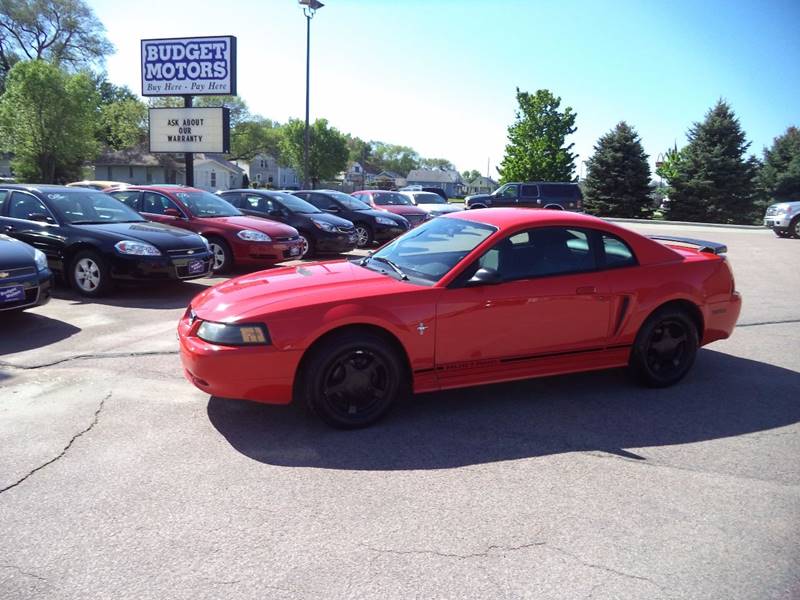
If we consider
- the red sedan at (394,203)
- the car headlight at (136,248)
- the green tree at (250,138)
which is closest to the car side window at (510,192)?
the red sedan at (394,203)

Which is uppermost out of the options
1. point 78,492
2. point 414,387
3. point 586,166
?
point 586,166

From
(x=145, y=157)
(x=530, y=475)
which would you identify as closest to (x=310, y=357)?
(x=530, y=475)

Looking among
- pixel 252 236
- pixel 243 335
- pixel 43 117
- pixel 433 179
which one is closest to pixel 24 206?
pixel 252 236

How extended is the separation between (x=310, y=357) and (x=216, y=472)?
0.91m

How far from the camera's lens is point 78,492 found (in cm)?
325

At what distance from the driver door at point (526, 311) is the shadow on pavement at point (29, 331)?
4.28 meters

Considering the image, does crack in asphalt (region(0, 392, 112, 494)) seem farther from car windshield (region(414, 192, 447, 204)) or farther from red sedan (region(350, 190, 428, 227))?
car windshield (region(414, 192, 447, 204))

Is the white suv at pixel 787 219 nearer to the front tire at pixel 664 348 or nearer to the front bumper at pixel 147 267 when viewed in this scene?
the front tire at pixel 664 348

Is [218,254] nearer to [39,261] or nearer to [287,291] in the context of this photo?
[39,261]

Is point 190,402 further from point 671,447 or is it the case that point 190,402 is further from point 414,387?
point 671,447

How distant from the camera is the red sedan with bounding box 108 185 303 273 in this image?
10586 mm

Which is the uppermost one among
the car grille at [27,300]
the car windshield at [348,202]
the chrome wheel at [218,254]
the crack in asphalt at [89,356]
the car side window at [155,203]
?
the car windshield at [348,202]


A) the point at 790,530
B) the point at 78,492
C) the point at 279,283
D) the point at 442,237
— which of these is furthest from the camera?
the point at 442,237

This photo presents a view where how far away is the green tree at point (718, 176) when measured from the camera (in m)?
39.2
